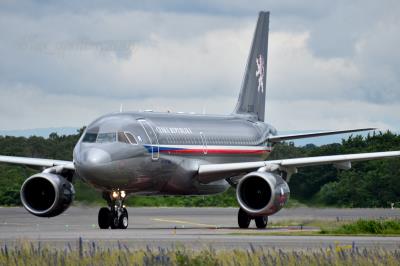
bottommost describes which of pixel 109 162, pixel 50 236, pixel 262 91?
pixel 50 236

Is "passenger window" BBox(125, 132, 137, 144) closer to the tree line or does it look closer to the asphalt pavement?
the asphalt pavement

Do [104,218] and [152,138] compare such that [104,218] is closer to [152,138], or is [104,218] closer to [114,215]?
[114,215]

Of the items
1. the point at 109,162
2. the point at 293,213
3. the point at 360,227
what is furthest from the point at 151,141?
the point at 293,213

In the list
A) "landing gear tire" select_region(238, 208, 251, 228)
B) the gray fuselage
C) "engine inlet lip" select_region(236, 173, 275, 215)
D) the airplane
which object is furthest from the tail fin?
"engine inlet lip" select_region(236, 173, 275, 215)

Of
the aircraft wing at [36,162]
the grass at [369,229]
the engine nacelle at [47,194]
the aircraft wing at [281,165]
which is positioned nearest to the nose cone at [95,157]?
the engine nacelle at [47,194]

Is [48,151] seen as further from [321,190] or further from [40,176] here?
[40,176]

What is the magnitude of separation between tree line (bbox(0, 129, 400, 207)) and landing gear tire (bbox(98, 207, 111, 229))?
15087 millimetres

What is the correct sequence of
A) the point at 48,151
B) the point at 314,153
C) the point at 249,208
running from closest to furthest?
1. the point at 249,208
2. the point at 314,153
3. the point at 48,151

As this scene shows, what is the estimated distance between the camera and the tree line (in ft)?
189

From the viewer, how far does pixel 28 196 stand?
144 ft

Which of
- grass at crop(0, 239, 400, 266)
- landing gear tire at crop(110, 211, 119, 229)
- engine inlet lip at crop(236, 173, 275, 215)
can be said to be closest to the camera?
grass at crop(0, 239, 400, 266)

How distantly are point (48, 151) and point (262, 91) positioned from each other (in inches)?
915

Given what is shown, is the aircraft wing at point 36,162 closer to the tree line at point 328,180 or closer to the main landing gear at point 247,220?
the main landing gear at point 247,220

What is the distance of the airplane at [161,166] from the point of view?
40750 mm
